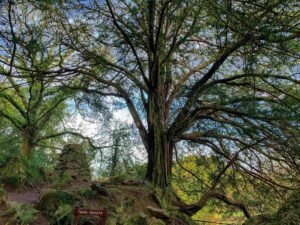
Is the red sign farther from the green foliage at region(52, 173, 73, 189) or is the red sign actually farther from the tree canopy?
the green foliage at region(52, 173, 73, 189)

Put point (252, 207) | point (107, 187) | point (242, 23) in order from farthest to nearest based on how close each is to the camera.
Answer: point (252, 207)
point (107, 187)
point (242, 23)

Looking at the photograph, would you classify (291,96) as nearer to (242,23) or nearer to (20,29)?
(242,23)

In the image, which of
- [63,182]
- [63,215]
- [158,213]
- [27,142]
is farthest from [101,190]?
[27,142]

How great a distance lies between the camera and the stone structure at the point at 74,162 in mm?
7047

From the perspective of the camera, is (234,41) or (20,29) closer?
(234,41)

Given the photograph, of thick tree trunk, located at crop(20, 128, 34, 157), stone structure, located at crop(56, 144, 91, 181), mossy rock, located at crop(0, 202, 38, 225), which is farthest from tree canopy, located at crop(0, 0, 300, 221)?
thick tree trunk, located at crop(20, 128, 34, 157)

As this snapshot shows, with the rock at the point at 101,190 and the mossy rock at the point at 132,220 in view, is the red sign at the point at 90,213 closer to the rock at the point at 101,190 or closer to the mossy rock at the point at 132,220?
the mossy rock at the point at 132,220

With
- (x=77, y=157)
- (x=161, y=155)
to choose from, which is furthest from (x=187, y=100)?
(x=77, y=157)

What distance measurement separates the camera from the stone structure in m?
7.05

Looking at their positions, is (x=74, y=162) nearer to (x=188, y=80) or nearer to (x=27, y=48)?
(x=188, y=80)

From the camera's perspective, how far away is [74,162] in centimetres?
733

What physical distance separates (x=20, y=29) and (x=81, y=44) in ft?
3.01

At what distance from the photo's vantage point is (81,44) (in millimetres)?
4352

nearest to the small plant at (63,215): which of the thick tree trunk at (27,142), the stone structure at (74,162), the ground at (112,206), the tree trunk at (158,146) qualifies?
the ground at (112,206)
